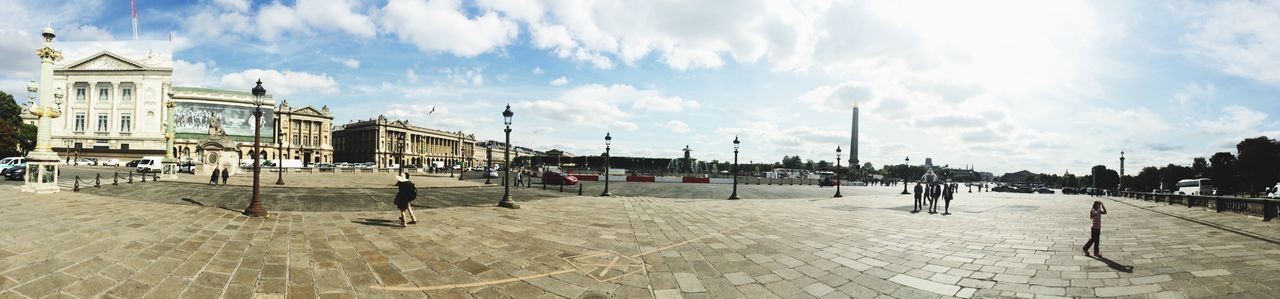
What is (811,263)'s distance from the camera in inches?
316

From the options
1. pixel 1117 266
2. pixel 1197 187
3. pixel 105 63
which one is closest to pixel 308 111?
pixel 105 63

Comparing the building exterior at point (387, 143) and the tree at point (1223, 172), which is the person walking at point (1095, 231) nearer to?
the tree at point (1223, 172)

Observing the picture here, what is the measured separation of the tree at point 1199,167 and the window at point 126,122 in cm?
16084

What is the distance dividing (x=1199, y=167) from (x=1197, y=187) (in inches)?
1617

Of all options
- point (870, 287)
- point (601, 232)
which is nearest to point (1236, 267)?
point (870, 287)

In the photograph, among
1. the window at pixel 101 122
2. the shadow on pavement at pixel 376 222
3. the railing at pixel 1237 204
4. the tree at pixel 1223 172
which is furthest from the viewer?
the window at pixel 101 122

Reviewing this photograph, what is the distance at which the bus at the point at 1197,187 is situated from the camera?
152ft

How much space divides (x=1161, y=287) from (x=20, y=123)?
A: 100 metres

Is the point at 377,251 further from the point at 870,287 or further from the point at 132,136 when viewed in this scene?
the point at 132,136

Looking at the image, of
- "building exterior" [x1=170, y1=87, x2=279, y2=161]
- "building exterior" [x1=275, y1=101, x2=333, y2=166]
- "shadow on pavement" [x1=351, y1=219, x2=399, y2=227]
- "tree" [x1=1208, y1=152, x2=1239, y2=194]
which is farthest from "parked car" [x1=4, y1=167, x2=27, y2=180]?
"tree" [x1=1208, y1=152, x2=1239, y2=194]

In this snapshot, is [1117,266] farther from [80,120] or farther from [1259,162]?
[80,120]

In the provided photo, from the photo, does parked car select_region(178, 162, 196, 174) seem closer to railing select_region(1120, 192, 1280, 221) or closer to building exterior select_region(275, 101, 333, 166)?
building exterior select_region(275, 101, 333, 166)

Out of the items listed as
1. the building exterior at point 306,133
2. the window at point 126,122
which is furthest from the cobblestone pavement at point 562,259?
the building exterior at point 306,133

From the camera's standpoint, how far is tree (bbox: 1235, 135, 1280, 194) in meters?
53.8
